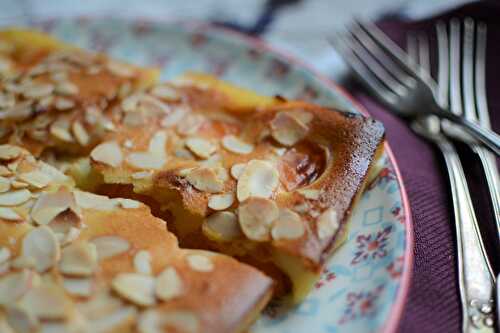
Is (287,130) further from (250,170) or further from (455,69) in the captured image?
(455,69)

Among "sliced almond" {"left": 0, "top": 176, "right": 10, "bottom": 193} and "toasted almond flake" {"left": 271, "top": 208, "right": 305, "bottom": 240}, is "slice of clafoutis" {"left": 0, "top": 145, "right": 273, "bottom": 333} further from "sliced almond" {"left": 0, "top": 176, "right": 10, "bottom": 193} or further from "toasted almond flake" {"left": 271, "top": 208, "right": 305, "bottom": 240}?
"toasted almond flake" {"left": 271, "top": 208, "right": 305, "bottom": 240}

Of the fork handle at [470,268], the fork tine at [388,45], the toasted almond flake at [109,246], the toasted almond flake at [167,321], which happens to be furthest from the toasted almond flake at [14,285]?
the fork tine at [388,45]

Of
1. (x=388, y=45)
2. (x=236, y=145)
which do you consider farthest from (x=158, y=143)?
(x=388, y=45)

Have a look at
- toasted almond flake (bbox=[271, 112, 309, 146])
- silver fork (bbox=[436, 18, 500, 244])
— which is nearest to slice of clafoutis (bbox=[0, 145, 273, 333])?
toasted almond flake (bbox=[271, 112, 309, 146])

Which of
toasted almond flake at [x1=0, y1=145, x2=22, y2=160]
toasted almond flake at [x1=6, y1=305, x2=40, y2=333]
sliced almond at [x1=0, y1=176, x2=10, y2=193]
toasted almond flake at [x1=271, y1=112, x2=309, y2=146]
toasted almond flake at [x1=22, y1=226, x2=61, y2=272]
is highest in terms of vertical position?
toasted almond flake at [x1=271, y1=112, x2=309, y2=146]

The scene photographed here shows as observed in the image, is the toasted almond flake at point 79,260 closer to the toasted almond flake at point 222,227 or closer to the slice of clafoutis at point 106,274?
the slice of clafoutis at point 106,274

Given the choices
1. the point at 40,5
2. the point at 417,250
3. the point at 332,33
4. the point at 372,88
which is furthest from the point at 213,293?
the point at 40,5
